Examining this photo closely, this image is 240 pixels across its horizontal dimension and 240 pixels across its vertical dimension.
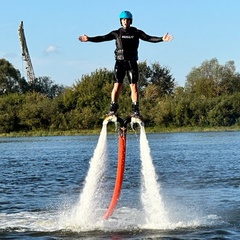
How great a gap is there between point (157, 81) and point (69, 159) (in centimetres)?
6659

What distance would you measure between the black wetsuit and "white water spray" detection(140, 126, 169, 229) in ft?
4.81

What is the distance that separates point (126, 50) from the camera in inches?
623

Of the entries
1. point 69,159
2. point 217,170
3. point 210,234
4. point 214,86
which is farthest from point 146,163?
point 214,86

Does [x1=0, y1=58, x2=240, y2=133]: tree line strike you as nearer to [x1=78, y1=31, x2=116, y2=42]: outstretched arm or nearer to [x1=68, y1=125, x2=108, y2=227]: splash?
[x1=68, y1=125, x2=108, y2=227]: splash

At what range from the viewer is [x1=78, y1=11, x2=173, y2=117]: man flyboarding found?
15633mm

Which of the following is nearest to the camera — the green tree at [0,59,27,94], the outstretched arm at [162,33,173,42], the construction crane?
the outstretched arm at [162,33,173,42]

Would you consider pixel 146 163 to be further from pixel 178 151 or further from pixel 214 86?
pixel 214 86

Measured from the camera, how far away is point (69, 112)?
99062mm

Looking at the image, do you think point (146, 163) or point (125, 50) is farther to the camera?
point (146, 163)

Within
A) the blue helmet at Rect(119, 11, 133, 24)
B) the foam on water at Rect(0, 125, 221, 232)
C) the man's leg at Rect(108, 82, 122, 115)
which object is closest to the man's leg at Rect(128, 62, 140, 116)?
the man's leg at Rect(108, 82, 122, 115)

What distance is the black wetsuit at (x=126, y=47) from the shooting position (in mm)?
15672

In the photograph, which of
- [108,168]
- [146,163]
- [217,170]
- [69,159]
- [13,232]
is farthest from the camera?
[69,159]

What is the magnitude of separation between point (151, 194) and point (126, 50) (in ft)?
16.1

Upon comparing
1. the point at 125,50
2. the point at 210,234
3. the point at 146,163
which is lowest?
the point at 210,234
